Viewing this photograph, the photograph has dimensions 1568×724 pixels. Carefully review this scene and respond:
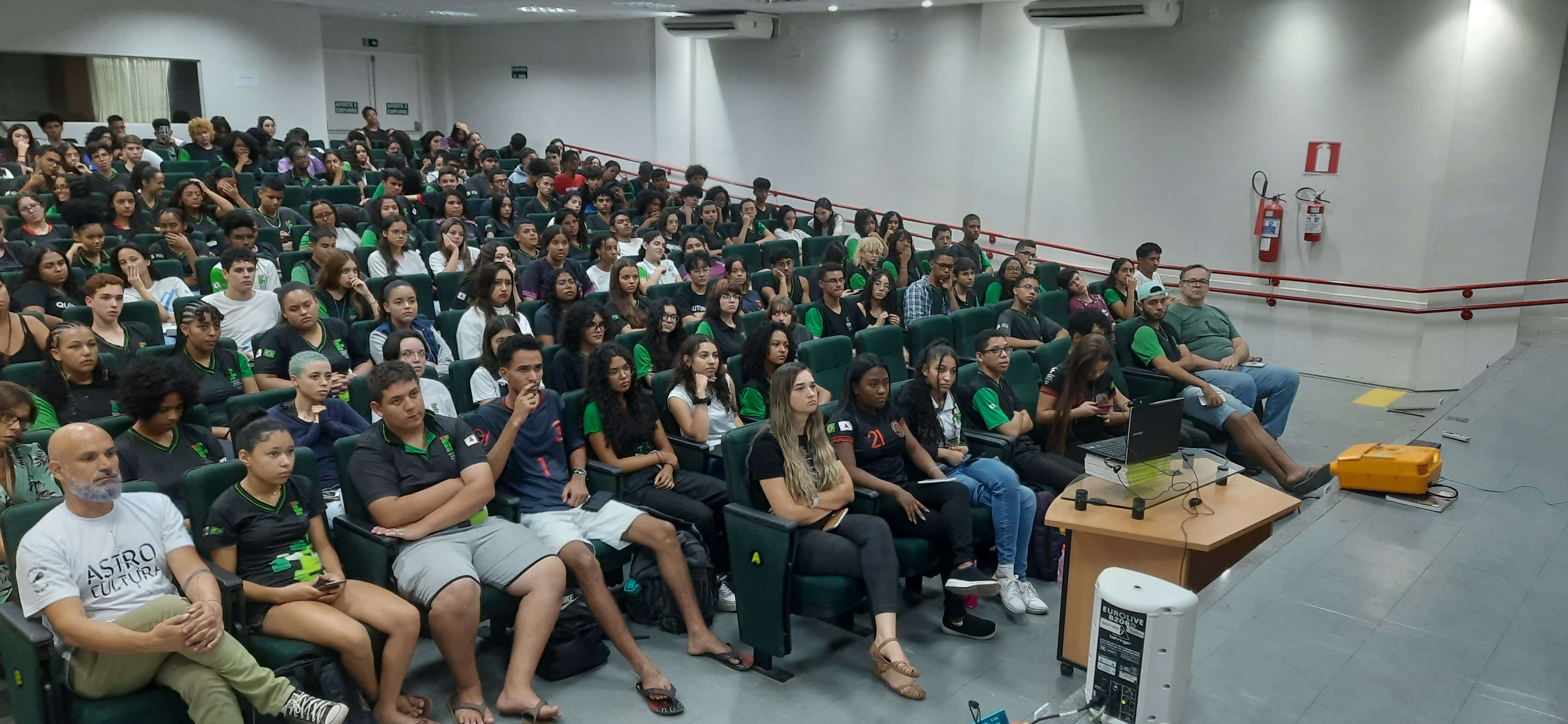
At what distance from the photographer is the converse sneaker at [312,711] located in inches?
114

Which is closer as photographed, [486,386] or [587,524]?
[587,524]

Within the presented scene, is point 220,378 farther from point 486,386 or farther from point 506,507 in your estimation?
point 506,507

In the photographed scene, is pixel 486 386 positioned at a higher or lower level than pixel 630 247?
lower

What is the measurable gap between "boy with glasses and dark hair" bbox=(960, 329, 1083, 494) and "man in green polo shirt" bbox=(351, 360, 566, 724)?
2.12m

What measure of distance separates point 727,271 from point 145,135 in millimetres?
9414

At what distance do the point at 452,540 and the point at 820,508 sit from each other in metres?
1.25

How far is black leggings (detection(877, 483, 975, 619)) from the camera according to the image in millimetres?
4023

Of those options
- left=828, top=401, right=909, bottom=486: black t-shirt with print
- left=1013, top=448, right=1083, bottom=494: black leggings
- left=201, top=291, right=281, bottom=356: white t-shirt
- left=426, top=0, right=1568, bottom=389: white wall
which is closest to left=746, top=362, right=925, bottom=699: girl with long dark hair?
left=828, top=401, right=909, bottom=486: black t-shirt with print

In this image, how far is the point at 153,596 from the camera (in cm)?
296

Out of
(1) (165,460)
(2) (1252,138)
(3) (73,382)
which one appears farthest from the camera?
(2) (1252,138)

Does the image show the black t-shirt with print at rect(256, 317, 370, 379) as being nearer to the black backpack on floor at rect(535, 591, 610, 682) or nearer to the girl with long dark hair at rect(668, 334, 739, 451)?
the girl with long dark hair at rect(668, 334, 739, 451)

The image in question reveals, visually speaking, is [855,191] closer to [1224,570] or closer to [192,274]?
[192,274]

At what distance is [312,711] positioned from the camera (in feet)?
9.52

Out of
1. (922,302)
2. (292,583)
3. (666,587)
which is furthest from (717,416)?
(922,302)
